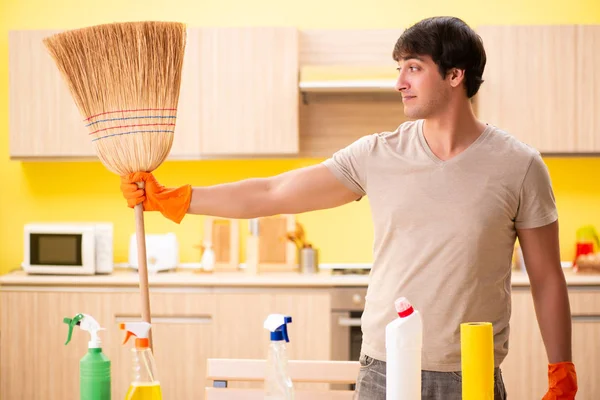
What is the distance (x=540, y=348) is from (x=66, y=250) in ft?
7.17

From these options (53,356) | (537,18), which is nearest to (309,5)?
(537,18)

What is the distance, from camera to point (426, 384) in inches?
74.5

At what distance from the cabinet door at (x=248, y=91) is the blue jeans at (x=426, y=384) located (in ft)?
6.85

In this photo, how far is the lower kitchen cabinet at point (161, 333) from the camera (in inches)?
147

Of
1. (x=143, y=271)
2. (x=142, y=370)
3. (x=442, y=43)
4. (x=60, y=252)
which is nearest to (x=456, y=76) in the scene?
(x=442, y=43)

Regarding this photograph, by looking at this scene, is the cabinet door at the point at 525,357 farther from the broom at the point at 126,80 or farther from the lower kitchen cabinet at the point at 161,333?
the broom at the point at 126,80

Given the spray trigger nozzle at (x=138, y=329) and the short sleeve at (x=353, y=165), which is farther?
the short sleeve at (x=353, y=165)

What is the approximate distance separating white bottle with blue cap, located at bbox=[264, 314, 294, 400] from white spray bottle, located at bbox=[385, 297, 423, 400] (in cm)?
18

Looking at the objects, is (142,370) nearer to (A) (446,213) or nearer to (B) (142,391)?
(B) (142,391)

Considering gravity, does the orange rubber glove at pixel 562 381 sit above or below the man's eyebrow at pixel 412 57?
below

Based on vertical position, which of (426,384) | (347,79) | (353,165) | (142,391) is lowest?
(426,384)

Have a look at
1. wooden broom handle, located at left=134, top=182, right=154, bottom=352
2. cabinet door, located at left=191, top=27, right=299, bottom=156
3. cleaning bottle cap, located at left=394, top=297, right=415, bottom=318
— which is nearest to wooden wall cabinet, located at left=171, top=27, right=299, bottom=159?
cabinet door, located at left=191, top=27, right=299, bottom=156

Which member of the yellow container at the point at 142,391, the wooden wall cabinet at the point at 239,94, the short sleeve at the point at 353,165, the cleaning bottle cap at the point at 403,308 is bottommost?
the yellow container at the point at 142,391

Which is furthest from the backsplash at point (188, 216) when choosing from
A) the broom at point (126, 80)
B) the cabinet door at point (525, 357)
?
the broom at point (126, 80)
